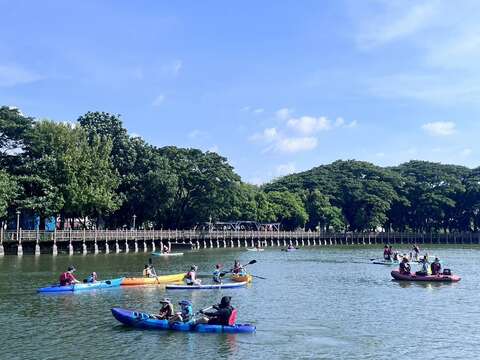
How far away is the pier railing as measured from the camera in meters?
68.0

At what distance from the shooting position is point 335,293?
3669 centimetres

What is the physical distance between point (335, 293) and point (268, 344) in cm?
1522

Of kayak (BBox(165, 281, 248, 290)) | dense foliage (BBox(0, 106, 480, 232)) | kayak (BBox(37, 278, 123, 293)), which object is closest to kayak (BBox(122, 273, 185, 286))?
kayak (BBox(37, 278, 123, 293))

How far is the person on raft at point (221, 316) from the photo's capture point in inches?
945

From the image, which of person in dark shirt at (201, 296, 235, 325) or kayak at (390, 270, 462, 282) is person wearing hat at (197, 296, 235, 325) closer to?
person in dark shirt at (201, 296, 235, 325)

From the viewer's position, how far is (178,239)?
9206 centimetres

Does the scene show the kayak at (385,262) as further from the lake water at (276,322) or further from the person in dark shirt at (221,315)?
the person in dark shirt at (221,315)

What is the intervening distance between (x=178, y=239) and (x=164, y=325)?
68.1 m

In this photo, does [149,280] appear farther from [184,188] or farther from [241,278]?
[184,188]

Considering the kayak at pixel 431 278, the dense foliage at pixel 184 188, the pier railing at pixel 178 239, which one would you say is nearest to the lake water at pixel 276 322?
the kayak at pixel 431 278

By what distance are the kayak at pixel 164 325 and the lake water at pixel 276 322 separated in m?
0.31

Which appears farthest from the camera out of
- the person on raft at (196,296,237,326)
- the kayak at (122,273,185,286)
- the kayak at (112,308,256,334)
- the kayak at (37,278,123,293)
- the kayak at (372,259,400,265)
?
the kayak at (372,259,400,265)

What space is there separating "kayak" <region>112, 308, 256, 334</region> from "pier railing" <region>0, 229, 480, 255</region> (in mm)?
44234

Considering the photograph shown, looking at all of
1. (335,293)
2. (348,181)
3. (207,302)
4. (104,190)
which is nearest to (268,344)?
(207,302)
